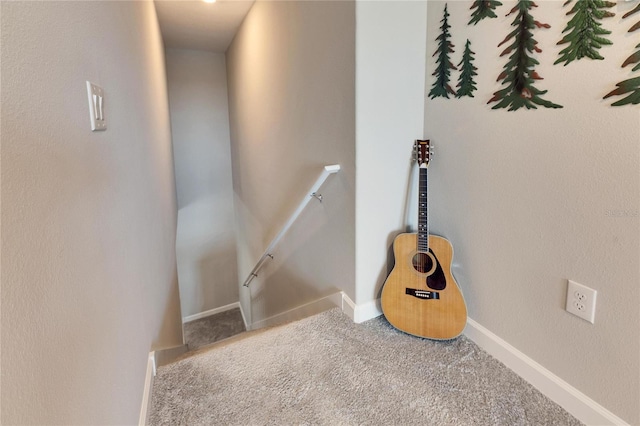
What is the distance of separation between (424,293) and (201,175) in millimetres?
4024

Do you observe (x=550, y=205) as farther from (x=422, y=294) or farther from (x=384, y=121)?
(x=384, y=121)

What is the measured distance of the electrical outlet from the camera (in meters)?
1.08

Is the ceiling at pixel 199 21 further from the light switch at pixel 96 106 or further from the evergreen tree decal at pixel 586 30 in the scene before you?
the evergreen tree decal at pixel 586 30

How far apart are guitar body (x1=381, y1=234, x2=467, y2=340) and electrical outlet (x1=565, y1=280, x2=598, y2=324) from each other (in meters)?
0.42

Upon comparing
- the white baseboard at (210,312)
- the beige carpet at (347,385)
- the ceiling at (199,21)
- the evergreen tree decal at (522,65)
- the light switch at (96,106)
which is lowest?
the white baseboard at (210,312)

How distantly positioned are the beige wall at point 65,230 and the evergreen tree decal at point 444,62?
4.31ft

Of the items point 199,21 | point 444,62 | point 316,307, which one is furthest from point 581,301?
point 199,21

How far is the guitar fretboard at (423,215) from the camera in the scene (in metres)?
1.54

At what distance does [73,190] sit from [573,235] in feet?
4.69

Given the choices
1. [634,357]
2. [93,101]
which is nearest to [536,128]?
[634,357]

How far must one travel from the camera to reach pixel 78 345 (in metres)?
0.67

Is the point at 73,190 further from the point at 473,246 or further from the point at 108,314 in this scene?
the point at 473,246

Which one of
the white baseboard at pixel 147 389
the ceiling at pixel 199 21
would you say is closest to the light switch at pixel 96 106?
the white baseboard at pixel 147 389

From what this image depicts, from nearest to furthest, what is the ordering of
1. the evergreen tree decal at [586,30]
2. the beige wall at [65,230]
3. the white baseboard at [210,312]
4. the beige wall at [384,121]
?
the beige wall at [65,230] < the evergreen tree decal at [586,30] < the beige wall at [384,121] < the white baseboard at [210,312]
